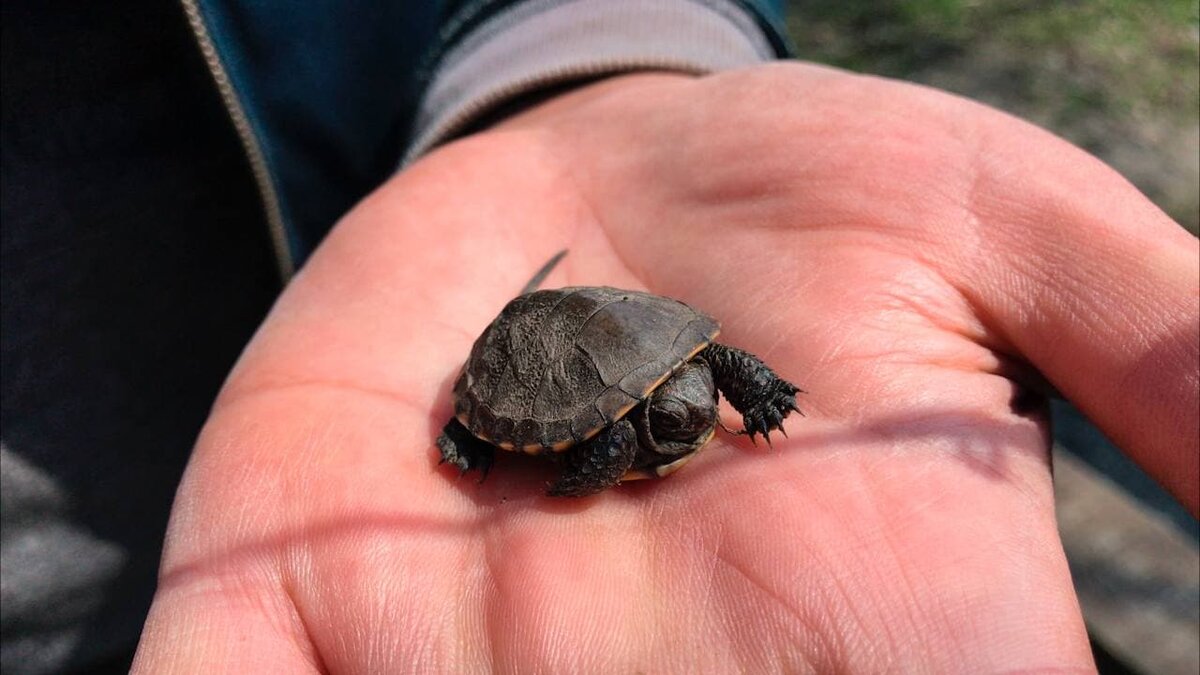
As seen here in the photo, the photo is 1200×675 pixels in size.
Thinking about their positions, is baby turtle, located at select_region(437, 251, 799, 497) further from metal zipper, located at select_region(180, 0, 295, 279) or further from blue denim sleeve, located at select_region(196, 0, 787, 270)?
blue denim sleeve, located at select_region(196, 0, 787, 270)

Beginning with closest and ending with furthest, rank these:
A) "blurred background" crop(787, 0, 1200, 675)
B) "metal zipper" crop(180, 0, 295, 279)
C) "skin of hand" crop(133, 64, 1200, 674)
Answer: "skin of hand" crop(133, 64, 1200, 674) < "metal zipper" crop(180, 0, 295, 279) < "blurred background" crop(787, 0, 1200, 675)

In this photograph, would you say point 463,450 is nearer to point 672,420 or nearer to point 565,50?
point 672,420

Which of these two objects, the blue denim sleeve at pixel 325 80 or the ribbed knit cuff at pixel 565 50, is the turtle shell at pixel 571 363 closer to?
the blue denim sleeve at pixel 325 80

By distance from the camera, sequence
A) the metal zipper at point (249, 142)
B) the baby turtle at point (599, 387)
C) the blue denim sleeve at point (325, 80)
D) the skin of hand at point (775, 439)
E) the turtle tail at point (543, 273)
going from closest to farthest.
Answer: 1. the skin of hand at point (775, 439)
2. the baby turtle at point (599, 387)
3. the metal zipper at point (249, 142)
4. the blue denim sleeve at point (325, 80)
5. the turtle tail at point (543, 273)

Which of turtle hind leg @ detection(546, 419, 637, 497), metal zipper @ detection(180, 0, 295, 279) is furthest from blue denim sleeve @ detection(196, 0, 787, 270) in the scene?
turtle hind leg @ detection(546, 419, 637, 497)

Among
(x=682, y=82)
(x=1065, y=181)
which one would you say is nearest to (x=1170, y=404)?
(x=1065, y=181)

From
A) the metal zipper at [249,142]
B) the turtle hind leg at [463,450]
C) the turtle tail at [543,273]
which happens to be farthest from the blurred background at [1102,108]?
the metal zipper at [249,142]

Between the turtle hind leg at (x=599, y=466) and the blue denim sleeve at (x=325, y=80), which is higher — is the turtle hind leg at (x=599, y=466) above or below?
below
